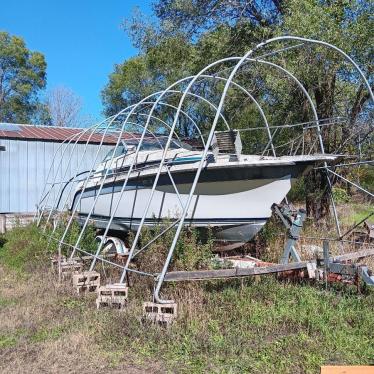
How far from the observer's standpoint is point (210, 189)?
8.06 meters

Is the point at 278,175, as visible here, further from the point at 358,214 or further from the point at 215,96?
the point at 358,214

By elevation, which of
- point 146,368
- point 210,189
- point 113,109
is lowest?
point 146,368

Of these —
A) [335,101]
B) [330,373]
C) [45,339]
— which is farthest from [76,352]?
[335,101]

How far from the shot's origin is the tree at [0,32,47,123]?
41750mm

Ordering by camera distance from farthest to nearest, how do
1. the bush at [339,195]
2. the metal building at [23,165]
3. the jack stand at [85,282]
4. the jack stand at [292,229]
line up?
1. the metal building at [23,165]
2. the bush at [339,195]
3. the jack stand at [85,282]
4. the jack stand at [292,229]

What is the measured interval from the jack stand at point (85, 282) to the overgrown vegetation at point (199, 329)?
0.21m

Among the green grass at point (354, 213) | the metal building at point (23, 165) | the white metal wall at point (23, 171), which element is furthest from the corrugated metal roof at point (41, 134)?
the green grass at point (354, 213)

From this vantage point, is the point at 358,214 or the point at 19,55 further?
the point at 19,55

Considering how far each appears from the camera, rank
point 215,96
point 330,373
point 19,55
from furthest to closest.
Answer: point 19,55
point 215,96
point 330,373

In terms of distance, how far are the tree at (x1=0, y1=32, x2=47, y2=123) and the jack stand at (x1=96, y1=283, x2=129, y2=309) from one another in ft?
125

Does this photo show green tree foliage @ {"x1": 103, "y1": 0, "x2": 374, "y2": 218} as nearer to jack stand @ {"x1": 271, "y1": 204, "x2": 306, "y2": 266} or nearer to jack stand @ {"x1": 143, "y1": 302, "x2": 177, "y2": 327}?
jack stand @ {"x1": 271, "y1": 204, "x2": 306, "y2": 266}

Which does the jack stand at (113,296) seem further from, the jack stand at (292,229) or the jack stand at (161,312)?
the jack stand at (292,229)

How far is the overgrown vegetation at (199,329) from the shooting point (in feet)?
14.6

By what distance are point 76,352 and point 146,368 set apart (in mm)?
788
